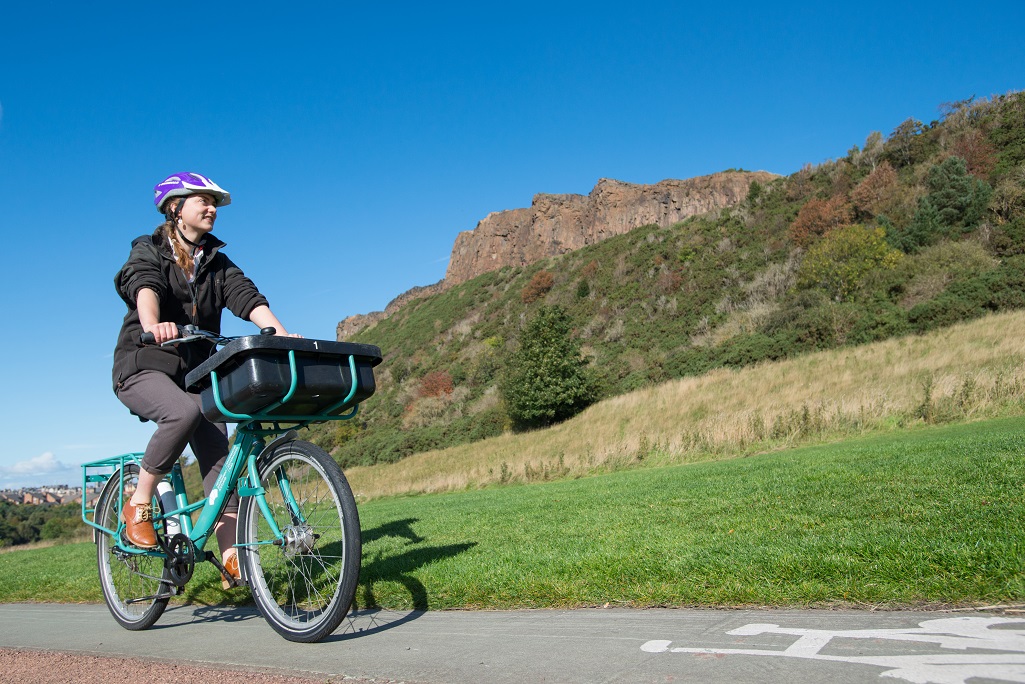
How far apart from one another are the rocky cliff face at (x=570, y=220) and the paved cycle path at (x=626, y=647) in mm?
98838

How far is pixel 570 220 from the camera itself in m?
117

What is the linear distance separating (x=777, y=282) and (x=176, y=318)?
34.0 metres

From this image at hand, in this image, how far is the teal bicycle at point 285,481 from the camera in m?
3.24

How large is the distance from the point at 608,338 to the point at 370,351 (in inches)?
1479

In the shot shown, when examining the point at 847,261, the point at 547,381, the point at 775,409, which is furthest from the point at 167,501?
the point at 847,261

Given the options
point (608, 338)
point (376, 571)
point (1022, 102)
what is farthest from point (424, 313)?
point (376, 571)

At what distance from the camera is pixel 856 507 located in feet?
15.0

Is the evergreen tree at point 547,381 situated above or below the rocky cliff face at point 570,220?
below


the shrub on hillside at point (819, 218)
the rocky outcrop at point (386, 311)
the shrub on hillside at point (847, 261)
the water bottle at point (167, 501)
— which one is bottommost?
the water bottle at point (167, 501)

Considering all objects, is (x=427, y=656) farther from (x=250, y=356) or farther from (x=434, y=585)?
(x=250, y=356)

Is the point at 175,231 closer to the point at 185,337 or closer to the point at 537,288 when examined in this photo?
the point at 185,337

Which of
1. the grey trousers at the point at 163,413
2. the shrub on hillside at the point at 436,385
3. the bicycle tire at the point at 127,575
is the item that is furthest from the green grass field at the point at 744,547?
the shrub on hillside at the point at 436,385

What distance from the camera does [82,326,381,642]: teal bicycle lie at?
10.6ft

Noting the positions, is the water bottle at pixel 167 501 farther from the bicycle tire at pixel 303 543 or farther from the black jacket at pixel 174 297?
the bicycle tire at pixel 303 543
